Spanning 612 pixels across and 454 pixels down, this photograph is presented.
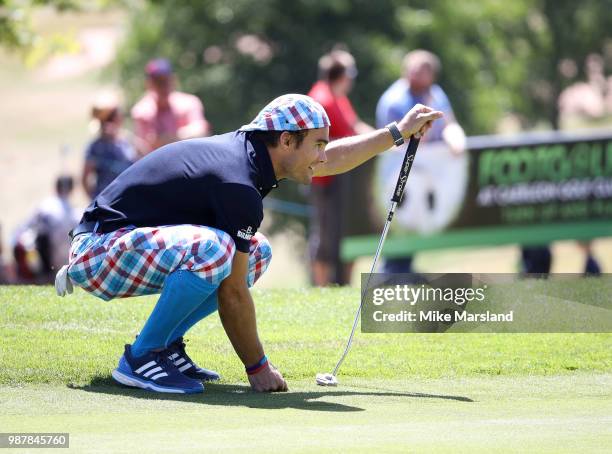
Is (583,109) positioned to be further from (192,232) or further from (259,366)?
(192,232)

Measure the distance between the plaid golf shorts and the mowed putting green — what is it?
0.52 m

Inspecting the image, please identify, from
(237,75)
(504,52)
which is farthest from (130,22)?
(504,52)

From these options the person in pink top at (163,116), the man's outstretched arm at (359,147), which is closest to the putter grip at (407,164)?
the man's outstretched arm at (359,147)

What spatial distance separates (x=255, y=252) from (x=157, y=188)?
2.21 feet

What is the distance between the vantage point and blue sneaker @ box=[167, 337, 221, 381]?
732 cm

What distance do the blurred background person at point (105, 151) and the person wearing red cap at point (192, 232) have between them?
6.85 metres

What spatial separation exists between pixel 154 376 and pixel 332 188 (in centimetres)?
744

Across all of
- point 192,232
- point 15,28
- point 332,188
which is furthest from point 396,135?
point 15,28

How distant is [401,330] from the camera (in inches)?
338

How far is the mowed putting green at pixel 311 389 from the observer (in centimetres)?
575

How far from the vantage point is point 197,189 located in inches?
267

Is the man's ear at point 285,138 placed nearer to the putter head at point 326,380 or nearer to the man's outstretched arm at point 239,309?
the man's outstretched arm at point 239,309

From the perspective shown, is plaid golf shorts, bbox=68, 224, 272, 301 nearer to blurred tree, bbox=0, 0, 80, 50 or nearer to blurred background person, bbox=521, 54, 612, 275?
blurred background person, bbox=521, 54, 612, 275

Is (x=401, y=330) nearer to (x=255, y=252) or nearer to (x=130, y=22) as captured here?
(x=255, y=252)
